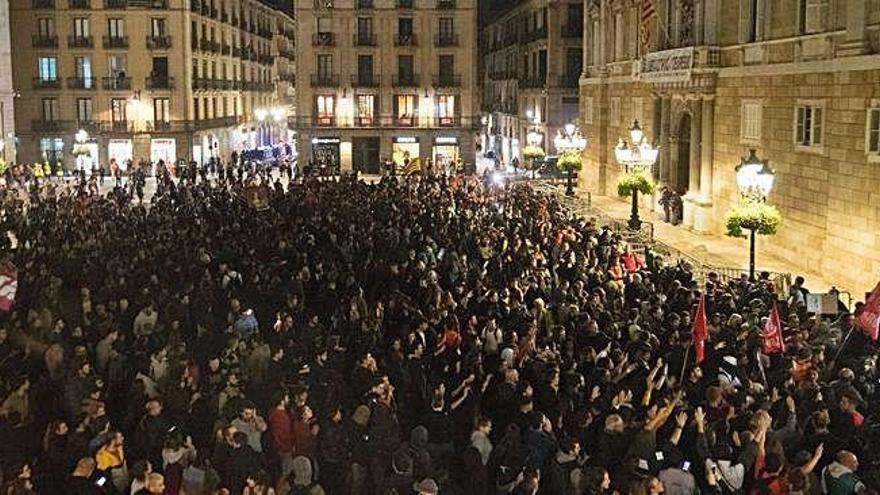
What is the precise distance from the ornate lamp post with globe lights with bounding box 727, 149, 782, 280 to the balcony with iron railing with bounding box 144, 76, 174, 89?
51.3 metres

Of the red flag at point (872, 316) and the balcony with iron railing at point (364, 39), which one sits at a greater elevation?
the balcony with iron railing at point (364, 39)

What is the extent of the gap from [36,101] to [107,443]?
6180 cm

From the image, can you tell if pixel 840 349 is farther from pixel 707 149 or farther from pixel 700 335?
pixel 707 149

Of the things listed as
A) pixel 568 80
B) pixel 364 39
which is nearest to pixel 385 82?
pixel 364 39

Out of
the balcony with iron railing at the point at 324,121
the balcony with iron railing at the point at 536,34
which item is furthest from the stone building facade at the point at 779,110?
the balcony with iron railing at the point at 324,121

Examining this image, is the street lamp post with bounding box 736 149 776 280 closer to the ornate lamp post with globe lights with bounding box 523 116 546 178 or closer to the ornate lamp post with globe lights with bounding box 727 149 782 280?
the ornate lamp post with globe lights with bounding box 727 149 782 280

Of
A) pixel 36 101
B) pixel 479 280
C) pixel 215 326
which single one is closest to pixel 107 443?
pixel 215 326

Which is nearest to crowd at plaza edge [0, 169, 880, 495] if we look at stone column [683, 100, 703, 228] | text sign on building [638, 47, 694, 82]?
text sign on building [638, 47, 694, 82]

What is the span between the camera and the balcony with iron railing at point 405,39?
69000mm

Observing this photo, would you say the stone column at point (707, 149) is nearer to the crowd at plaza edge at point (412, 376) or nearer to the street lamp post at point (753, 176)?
the crowd at plaza edge at point (412, 376)

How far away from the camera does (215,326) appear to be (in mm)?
16812

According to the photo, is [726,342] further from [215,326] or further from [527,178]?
[527,178]

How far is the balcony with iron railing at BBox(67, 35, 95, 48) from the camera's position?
6662 centimetres

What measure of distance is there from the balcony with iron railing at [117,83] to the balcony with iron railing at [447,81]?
64.1 feet
